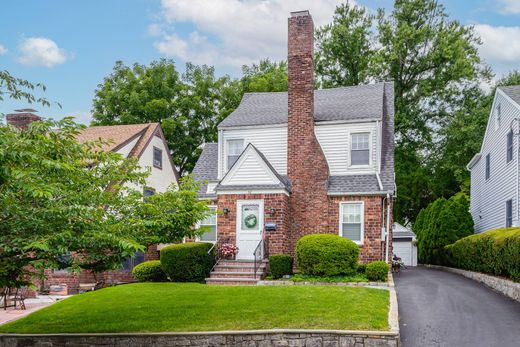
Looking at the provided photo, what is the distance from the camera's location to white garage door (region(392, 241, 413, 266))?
113ft

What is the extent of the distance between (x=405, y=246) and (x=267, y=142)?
1721cm

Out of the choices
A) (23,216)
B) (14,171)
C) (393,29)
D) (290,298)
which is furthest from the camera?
(393,29)

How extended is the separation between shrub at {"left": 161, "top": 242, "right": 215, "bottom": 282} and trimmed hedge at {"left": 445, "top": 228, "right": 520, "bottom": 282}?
9339mm

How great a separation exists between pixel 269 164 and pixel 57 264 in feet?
35.9

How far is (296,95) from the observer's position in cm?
2033

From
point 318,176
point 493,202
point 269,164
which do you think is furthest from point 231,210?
point 493,202

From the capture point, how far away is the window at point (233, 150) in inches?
870

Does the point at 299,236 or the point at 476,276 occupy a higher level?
the point at 299,236

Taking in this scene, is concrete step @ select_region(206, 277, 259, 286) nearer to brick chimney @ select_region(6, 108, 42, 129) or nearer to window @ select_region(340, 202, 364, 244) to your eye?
window @ select_region(340, 202, 364, 244)

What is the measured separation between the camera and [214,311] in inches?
491

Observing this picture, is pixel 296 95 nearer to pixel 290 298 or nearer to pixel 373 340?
pixel 290 298

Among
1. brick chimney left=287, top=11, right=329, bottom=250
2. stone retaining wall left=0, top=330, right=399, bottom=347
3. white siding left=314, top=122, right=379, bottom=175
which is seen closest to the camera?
stone retaining wall left=0, top=330, right=399, bottom=347

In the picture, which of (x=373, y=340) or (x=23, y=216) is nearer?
(x=23, y=216)

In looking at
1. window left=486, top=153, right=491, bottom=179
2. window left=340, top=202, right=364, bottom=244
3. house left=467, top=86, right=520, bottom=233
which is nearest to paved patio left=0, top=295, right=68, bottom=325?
window left=340, top=202, right=364, bottom=244
